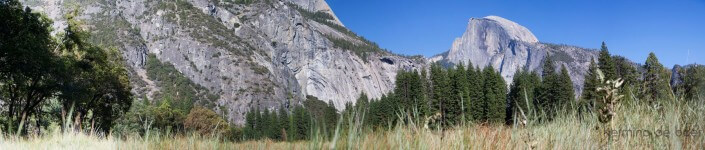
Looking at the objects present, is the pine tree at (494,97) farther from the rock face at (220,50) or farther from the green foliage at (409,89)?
the rock face at (220,50)

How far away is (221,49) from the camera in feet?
539

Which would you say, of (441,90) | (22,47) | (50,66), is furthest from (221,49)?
(22,47)

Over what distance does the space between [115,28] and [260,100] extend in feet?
188

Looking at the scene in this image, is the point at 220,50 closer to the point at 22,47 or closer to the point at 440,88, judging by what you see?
the point at 440,88

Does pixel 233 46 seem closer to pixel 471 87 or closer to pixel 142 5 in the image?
pixel 142 5

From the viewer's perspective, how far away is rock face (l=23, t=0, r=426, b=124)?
149500 mm

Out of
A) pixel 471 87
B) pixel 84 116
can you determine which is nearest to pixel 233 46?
pixel 471 87

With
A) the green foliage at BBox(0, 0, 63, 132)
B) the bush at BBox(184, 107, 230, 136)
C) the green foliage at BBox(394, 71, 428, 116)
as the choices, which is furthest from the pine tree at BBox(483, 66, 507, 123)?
the green foliage at BBox(0, 0, 63, 132)

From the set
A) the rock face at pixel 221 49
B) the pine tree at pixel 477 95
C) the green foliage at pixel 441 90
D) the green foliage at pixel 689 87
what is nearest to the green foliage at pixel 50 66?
the green foliage at pixel 689 87

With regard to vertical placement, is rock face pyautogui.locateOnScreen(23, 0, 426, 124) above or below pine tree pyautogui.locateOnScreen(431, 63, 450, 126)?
above

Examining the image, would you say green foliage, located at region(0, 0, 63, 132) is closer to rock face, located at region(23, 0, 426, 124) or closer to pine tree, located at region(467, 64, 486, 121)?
pine tree, located at region(467, 64, 486, 121)

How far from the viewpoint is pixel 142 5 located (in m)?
174

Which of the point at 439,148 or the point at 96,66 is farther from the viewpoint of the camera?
the point at 96,66

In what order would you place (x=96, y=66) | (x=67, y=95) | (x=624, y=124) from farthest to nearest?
(x=96, y=66) → (x=67, y=95) → (x=624, y=124)
